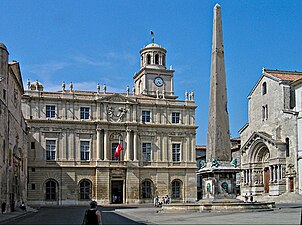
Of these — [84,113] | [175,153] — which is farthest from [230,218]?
[175,153]

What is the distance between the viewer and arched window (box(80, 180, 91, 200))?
201 ft

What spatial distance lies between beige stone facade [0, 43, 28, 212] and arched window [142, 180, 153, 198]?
17.8 metres

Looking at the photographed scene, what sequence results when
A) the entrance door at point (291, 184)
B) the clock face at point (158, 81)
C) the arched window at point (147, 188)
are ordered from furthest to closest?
the clock face at point (158, 81), the arched window at point (147, 188), the entrance door at point (291, 184)

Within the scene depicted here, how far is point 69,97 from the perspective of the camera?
61.9 meters

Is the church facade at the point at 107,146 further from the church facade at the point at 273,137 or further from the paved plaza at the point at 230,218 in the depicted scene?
the paved plaza at the point at 230,218

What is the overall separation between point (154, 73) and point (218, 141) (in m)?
44.1

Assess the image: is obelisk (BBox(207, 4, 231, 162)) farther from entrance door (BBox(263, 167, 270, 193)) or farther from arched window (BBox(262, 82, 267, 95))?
arched window (BBox(262, 82, 267, 95))

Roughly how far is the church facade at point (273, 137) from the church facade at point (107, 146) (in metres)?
7.46

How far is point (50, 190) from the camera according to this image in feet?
198

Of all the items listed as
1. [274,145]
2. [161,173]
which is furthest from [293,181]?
[161,173]

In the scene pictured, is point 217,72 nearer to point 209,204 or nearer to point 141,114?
point 209,204

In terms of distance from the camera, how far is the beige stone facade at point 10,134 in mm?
36312

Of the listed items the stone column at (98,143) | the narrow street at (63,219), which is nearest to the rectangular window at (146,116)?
the stone column at (98,143)

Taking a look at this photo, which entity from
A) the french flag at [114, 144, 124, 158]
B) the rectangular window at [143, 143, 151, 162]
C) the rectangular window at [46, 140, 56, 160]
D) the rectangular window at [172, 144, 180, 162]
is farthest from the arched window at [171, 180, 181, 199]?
the rectangular window at [46, 140, 56, 160]
